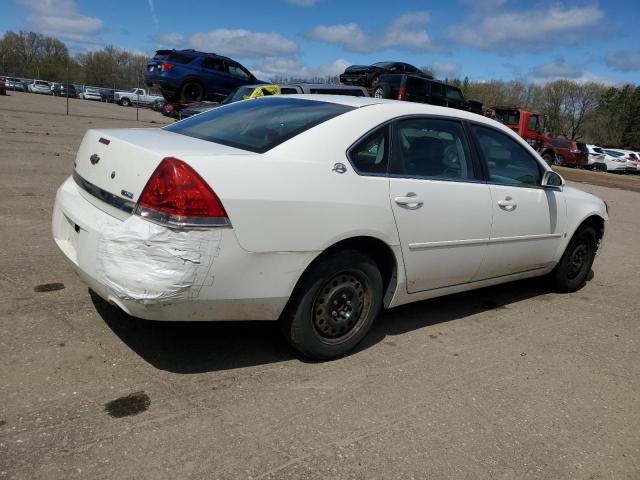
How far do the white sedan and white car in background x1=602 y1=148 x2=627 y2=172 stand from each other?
37.3 meters

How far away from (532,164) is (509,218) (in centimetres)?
74

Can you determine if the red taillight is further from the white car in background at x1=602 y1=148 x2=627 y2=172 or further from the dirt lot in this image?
the white car in background at x1=602 y1=148 x2=627 y2=172

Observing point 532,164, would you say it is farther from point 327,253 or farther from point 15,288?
point 15,288

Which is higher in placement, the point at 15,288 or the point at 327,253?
the point at 327,253

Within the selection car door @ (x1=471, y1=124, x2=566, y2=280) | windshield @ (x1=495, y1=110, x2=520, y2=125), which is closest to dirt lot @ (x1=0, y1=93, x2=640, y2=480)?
car door @ (x1=471, y1=124, x2=566, y2=280)

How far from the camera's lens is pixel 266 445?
2529 millimetres

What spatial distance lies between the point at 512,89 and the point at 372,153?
312 feet

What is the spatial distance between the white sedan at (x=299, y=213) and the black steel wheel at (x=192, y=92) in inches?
661

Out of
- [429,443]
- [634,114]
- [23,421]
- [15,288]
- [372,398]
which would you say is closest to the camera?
[23,421]

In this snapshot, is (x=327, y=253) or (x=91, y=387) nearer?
(x=91, y=387)

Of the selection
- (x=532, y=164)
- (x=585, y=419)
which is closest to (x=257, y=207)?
(x=585, y=419)

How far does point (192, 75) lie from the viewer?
19625 millimetres

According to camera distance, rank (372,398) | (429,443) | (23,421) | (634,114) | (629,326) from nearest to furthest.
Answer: (23,421), (429,443), (372,398), (629,326), (634,114)

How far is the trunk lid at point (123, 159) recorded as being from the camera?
2799 millimetres
